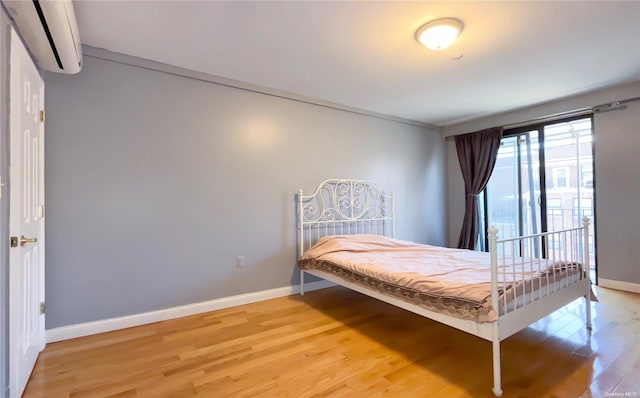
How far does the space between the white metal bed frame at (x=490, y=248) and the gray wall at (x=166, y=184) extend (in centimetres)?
25

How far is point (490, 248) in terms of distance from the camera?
1797 mm

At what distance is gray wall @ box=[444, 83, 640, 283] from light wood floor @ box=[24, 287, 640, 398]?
→ 0.90 m

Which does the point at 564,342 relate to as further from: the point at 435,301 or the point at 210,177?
the point at 210,177

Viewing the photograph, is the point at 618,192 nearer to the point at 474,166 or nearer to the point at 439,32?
the point at 474,166

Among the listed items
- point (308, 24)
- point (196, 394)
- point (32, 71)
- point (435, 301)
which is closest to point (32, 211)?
point (32, 71)

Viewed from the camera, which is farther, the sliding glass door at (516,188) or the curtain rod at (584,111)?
the sliding glass door at (516,188)

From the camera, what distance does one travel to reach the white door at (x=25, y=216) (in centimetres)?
159

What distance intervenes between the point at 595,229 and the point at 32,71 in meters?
5.69

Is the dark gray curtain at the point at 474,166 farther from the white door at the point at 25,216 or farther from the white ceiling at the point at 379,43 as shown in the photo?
the white door at the point at 25,216

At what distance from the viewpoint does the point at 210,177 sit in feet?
9.91

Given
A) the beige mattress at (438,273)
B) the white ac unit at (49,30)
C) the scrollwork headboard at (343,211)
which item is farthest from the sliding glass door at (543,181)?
the white ac unit at (49,30)

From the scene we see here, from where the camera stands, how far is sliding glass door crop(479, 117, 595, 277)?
3783 millimetres

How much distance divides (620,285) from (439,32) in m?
3.65

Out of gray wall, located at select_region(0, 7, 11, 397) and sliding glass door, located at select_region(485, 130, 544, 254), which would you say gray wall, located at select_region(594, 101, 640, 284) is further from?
gray wall, located at select_region(0, 7, 11, 397)
